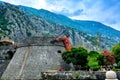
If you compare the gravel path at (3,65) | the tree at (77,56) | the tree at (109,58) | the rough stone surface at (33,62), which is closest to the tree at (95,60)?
the tree at (77,56)

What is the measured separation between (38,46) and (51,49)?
276 cm

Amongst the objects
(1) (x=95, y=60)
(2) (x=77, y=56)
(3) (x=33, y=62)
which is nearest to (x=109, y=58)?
(1) (x=95, y=60)

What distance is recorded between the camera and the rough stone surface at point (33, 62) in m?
60.1

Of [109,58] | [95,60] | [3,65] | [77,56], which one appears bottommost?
[3,65]

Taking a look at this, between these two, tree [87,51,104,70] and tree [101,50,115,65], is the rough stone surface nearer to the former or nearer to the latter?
tree [87,51,104,70]

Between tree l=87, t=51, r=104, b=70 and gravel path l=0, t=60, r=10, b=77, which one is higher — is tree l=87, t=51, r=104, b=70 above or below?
above

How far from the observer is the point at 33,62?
61469 millimetres

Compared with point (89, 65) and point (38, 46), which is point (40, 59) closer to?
point (38, 46)

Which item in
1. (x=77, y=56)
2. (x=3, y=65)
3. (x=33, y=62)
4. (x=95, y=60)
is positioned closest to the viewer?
(x=95, y=60)

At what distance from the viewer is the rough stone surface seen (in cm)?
6012

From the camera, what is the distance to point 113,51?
64688 millimetres

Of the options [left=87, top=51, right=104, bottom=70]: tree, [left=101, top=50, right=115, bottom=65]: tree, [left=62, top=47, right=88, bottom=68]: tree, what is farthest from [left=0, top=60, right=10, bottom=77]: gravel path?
[left=101, top=50, right=115, bottom=65]: tree

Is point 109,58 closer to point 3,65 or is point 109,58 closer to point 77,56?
point 77,56

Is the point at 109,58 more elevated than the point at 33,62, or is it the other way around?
the point at 109,58
